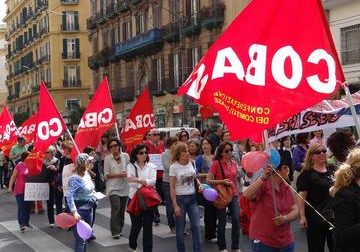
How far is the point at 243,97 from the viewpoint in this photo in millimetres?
5531

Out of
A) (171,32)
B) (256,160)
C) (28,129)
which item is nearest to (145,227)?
(256,160)

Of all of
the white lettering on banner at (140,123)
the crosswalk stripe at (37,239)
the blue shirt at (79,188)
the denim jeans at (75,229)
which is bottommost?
the crosswalk stripe at (37,239)

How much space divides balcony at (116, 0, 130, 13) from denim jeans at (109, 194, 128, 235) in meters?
36.2

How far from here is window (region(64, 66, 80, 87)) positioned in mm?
68125

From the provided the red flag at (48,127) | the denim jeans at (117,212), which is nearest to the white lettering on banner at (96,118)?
the red flag at (48,127)

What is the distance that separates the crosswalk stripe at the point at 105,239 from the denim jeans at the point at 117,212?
15cm

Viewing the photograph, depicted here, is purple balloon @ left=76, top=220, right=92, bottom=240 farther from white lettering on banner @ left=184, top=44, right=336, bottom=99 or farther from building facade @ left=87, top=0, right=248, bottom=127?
building facade @ left=87, top=0, right=248, bottom=127

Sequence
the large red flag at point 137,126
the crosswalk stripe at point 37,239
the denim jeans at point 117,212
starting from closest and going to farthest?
the crosswalk stripe at point 37,239 < the denim jeans at point 117,212 < the large red flag at point 137,126

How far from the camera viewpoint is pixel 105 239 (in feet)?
33.3

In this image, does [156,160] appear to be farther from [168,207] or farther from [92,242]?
[92,242]

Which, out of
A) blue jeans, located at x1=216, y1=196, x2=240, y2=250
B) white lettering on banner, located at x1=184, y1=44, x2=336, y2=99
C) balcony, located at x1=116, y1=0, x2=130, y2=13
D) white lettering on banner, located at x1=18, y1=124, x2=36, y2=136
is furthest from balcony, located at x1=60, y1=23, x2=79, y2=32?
white lettering on banner, located at x1=184, y1=44, x2=336, y2=99

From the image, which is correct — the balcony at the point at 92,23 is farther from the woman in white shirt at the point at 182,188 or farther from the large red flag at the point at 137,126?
Answer: the woman in white shirt at the point at 182,188

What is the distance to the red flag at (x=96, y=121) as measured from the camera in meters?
12.0

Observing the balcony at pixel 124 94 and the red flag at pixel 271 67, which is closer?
the red flag at pixel 271 67
